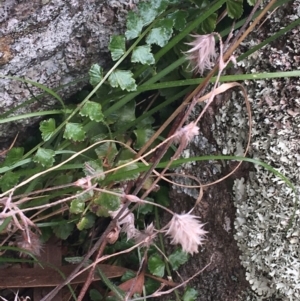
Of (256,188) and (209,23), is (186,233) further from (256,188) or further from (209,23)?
(209,23)

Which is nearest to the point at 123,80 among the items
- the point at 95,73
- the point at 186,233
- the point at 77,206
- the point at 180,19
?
the point at 95,73

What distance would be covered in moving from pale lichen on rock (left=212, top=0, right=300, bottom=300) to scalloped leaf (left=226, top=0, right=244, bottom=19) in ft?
0.29

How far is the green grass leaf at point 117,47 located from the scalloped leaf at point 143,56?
3cm

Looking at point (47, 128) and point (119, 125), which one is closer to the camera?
point (47, 128)

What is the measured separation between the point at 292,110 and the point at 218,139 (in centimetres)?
18

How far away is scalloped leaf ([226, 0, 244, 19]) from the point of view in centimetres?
88

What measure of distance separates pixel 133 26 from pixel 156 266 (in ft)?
1.77

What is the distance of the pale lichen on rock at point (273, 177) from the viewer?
89 cm

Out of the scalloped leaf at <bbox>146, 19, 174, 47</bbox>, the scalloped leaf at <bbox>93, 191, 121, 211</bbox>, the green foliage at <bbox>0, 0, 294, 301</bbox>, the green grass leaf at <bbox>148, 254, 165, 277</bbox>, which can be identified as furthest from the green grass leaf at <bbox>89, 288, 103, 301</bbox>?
the scalloped leaf at <bbox>146, 19, 174, 47</bbox>

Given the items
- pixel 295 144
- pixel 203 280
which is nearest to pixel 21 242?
pixel 203 280

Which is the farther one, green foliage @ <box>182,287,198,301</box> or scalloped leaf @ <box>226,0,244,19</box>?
green foliage @ <box>182,287,198,301</box>

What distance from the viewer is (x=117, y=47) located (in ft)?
3.13

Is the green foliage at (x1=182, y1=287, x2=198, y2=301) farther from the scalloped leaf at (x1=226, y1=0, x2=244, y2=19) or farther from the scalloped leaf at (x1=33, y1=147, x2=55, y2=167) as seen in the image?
the scalloped leaf at (x1=226, y1=0, x2=244, y2=19)

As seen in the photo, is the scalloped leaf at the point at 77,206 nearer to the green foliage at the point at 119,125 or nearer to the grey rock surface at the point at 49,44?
the green foliage at the point at 119,125
